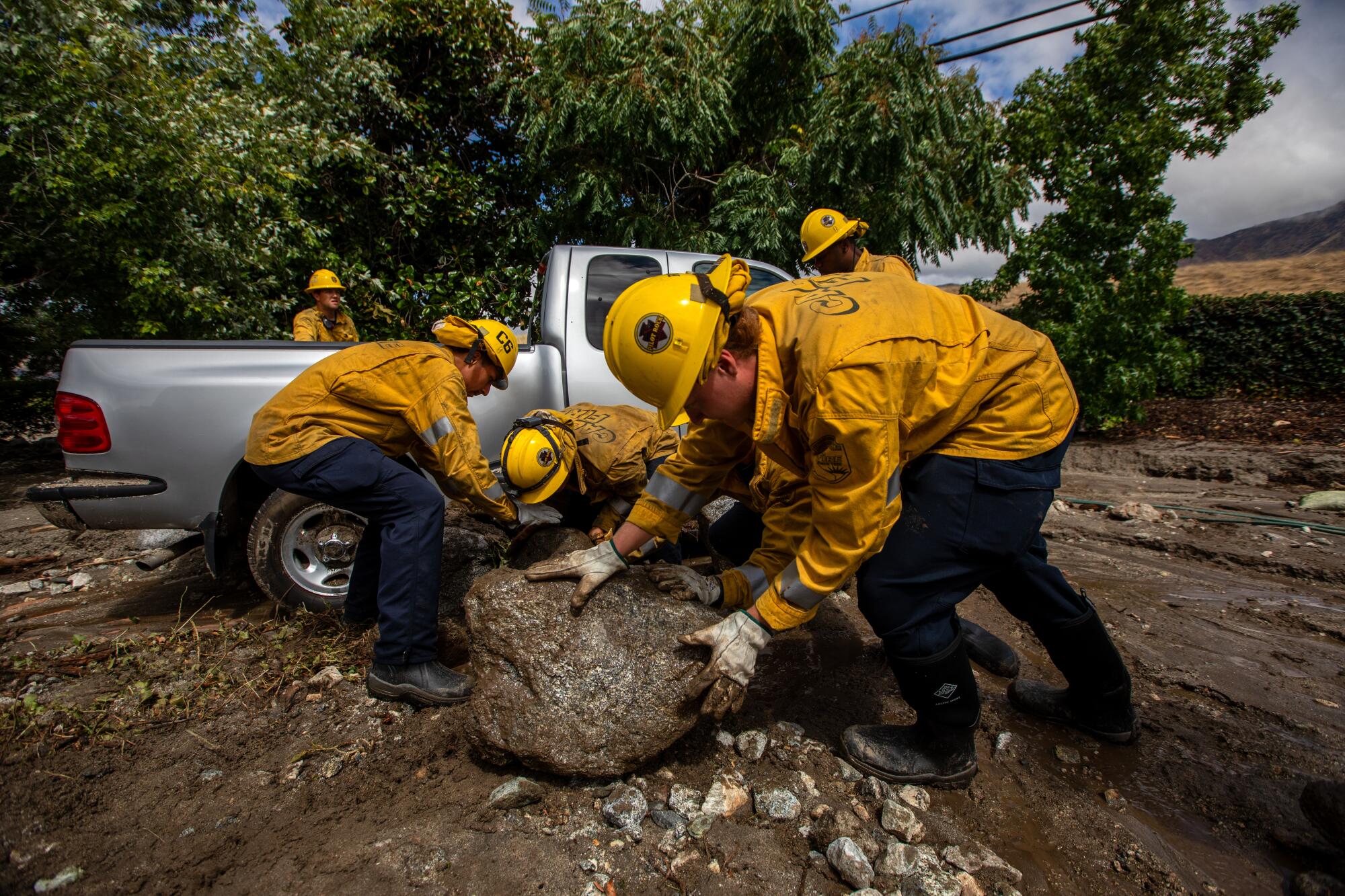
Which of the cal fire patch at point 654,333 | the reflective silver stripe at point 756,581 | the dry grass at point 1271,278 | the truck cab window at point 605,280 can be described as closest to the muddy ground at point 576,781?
the reflective silver stripe at point 756,581

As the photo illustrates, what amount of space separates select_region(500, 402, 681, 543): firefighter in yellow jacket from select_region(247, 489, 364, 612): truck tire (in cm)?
90

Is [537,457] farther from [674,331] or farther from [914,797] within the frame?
[914,797]

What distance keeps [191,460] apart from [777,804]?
2.89 meters

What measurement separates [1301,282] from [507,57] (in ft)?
50.8

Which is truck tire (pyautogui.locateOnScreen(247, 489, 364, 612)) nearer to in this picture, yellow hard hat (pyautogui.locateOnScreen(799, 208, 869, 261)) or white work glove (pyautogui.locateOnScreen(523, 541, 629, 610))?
white work glove (pyautogui.locateOnScreen(523, 541, 629, 610))

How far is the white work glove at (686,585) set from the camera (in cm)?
221

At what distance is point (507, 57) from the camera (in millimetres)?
9148

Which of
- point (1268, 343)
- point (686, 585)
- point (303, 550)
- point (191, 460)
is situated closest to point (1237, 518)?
point (686, 585)

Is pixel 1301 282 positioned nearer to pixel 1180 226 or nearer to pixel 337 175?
pixel 1180 226

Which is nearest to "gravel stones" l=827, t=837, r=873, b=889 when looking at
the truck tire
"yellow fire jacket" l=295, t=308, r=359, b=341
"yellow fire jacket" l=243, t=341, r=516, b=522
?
"yellow fire jacket" l=243, t=341, r=516, b=522

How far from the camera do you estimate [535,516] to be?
3.18 metres

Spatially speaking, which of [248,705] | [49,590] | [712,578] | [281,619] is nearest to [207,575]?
[49,590]

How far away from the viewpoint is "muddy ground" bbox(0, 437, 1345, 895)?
169 centimetres

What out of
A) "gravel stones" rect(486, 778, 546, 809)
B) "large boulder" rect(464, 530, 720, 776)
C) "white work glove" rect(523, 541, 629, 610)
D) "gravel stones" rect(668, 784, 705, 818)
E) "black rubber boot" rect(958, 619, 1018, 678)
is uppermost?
"white work glove" rect(523, 541, 629, 610)
